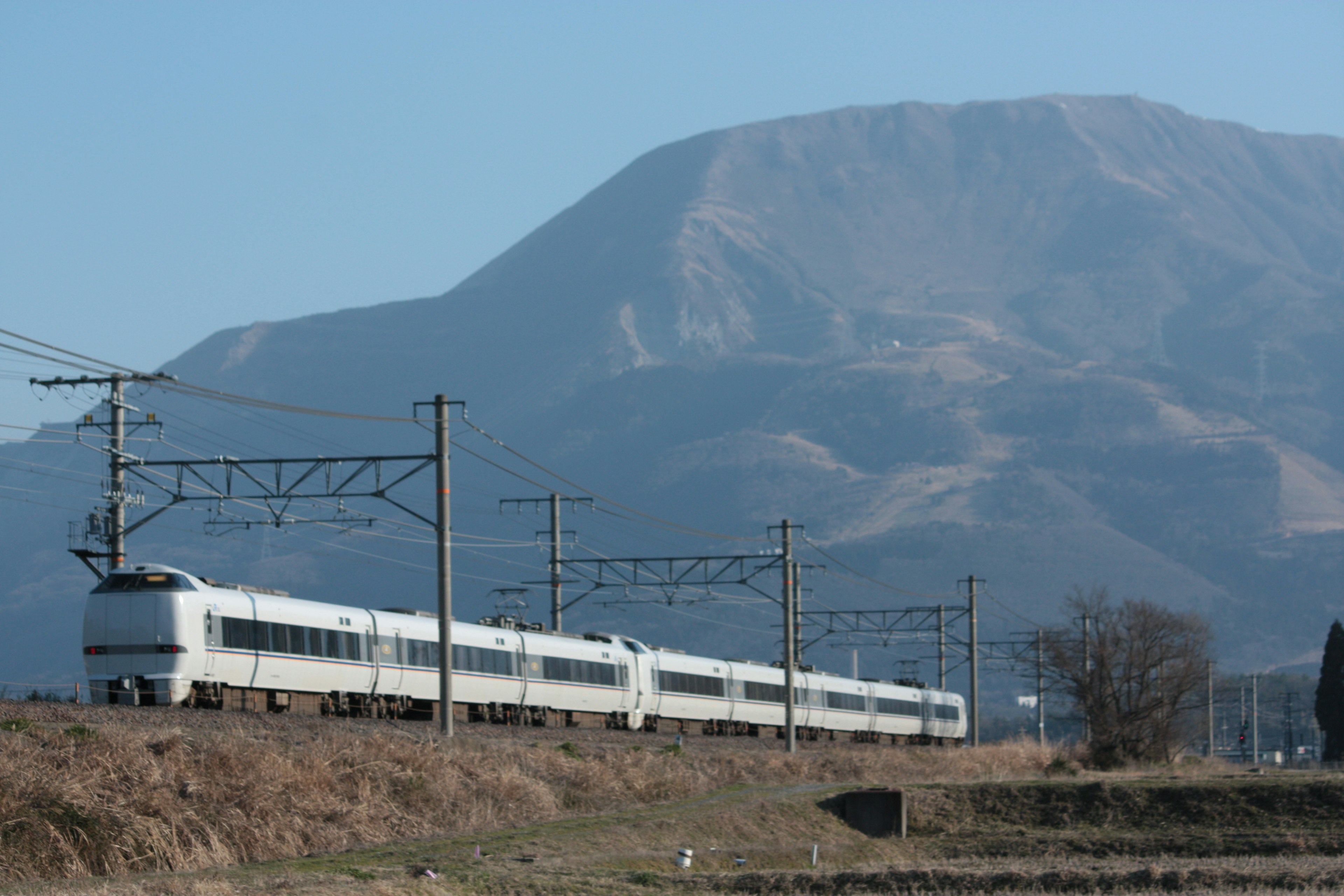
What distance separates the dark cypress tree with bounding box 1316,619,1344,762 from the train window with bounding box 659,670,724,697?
45828 millimetres

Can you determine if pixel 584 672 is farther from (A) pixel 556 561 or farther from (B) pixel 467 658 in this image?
(B) pixel 467 658

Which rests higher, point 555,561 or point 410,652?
point 555,561

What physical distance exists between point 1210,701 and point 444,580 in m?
60.5

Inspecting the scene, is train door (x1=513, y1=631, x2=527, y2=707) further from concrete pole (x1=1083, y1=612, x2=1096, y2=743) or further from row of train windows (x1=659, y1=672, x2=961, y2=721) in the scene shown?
concrete pole (x1=1083, y1=612, x2=1096, y2=743)

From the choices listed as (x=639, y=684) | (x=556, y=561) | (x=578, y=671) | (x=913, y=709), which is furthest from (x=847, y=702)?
(x=556, y=561)

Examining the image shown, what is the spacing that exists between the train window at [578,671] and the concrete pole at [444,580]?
16101 millimetres

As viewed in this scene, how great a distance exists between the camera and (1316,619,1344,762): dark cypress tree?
9369 cm

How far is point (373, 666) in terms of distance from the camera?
143 feet

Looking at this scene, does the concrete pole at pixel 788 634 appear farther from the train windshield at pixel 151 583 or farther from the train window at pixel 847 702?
the train windshield at pixel 151 583

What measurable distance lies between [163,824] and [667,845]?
10.2m

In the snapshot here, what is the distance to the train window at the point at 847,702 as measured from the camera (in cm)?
7494

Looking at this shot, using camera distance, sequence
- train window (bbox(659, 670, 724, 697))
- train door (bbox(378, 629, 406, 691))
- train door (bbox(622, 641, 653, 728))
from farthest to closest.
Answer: train window (bbox(659, 670, 724, 697)) → train door (bbox(622, 641, 653, 728)) → train door (bbox(378, 629, 406, 691))

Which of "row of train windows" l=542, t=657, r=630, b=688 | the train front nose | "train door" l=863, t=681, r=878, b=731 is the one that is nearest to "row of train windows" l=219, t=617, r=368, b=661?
the train front nose

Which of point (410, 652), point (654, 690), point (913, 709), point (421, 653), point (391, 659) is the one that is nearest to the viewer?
point (391, 659)
